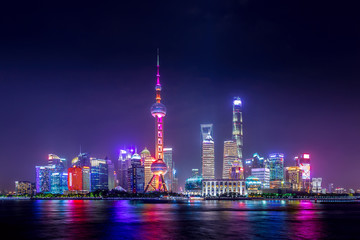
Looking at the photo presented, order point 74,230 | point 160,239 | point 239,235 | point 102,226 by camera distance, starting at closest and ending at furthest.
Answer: point 160,239
point 239,235
point 74,230
point 102,226

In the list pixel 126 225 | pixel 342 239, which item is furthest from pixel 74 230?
pixel 342 239

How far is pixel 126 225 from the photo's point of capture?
262 feet

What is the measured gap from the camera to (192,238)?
60.5m

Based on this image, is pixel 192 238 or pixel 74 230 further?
pixel 74 230

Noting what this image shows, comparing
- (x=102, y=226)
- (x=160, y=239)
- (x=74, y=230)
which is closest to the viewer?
(x=160, y=239)

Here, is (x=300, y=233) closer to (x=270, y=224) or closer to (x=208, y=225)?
(x=270, y=224)

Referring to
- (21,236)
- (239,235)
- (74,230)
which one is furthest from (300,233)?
(21,236)

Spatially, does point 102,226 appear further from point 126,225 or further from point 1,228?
point 1,228

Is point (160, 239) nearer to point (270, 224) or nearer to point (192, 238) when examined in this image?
point (192, 238)

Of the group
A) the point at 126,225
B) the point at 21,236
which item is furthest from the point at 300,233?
the point at 21,236

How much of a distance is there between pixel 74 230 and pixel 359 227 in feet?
173

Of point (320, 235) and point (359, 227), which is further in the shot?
point (359, 227)

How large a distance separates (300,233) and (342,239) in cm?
698

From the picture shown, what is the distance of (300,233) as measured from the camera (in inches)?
2643
